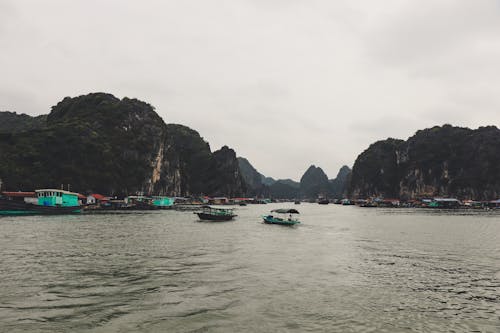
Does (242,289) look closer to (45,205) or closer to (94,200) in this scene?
(45,205)

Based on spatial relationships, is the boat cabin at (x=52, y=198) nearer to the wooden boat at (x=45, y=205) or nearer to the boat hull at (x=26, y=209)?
the wooden boat at (x=45, y=205)

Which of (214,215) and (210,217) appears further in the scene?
(214,215)

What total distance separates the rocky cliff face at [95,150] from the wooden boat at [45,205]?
121 ft

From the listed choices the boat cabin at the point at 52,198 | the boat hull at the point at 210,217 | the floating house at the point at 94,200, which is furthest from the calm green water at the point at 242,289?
the floating house at the point at 94,200

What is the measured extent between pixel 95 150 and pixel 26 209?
68.2 meters

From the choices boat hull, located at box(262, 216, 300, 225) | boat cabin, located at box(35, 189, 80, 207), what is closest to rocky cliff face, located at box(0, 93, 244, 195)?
boat cabin, located at box(35, 189, 80, 207)

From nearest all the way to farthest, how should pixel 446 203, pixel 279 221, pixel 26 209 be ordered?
pixel 279 221, pixel 26 209, pixel 446 203

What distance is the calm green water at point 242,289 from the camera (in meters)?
13.8

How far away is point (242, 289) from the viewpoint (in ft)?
61.9

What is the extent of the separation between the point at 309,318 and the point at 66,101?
711 ft

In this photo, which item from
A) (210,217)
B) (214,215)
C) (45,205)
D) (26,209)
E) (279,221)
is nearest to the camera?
(279,221)

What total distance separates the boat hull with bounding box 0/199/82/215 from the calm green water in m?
Answer: 48.5

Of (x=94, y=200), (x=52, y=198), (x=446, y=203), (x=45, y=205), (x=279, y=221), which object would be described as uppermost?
(x=52, y=198)

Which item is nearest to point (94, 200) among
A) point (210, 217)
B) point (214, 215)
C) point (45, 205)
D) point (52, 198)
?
point (52, 198)
